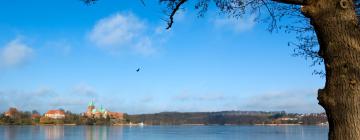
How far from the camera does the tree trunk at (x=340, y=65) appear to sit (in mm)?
4387

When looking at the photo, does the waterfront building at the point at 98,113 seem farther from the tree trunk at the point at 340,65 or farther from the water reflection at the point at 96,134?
the tree trunk at the point at 340,65

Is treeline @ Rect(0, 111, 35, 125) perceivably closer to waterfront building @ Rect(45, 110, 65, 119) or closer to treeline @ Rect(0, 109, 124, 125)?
treeline @ Rect(0, 109, 124, 125)

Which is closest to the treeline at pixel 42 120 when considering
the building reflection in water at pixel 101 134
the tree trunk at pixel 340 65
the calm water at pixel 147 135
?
the calm water at pixel 147 135

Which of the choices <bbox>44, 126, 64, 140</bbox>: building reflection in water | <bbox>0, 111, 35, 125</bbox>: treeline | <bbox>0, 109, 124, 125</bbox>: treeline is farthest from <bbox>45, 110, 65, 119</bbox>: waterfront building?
<bbox>44, 126, 64, 140</bbox>: building reflection in water

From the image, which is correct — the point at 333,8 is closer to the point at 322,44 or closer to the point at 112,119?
the point at 322,44

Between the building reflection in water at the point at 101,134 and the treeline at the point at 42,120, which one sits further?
the treeline at the point at 42,120

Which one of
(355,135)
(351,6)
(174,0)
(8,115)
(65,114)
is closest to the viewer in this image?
(355,135)

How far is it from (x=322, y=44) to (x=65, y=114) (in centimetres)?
18633

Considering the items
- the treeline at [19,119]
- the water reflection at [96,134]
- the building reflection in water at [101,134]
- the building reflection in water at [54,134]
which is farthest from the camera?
the treeline at [19,119]

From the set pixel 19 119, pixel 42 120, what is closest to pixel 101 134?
pixel 19 119

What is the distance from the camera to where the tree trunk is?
439 centimetres

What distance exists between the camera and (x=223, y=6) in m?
6.52

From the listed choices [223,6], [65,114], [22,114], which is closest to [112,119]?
[65,114]

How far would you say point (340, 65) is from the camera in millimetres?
4484
